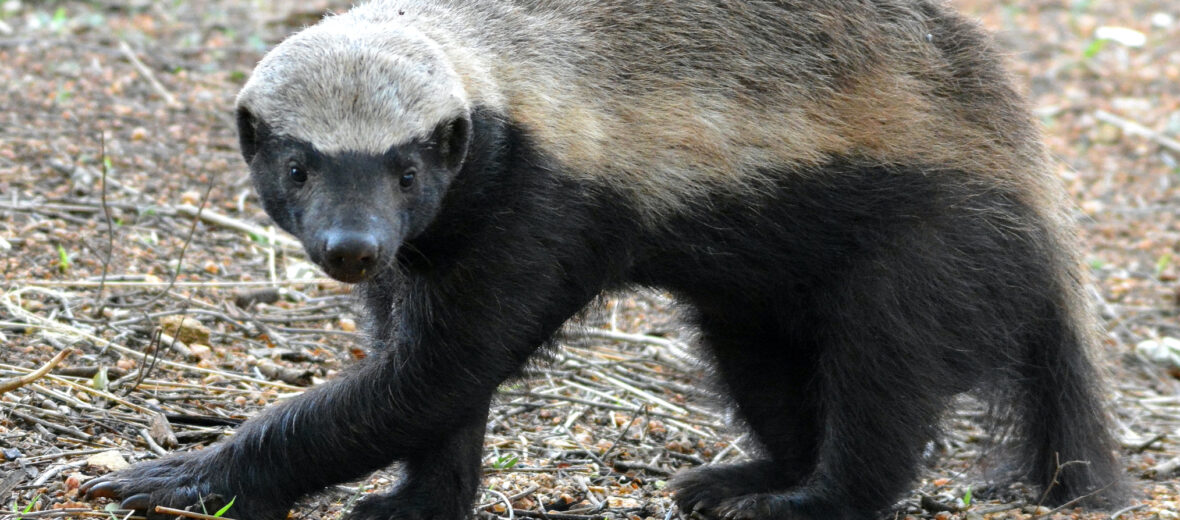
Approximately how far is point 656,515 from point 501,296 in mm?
1428

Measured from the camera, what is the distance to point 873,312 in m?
5.62

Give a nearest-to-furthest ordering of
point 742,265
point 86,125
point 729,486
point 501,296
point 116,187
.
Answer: point 501,296 → point 742,265 → point 729,486 → point 116,187 → point 86,125

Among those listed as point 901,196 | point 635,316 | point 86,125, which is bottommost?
point 86,125

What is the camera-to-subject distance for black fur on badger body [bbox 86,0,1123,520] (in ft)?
15.4

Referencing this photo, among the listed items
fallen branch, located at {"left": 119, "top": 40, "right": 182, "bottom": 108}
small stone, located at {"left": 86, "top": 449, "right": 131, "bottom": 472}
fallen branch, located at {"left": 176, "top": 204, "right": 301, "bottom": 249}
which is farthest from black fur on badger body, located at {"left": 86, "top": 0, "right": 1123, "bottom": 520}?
fallen branch, located at {"left": 119, "top": 40, "right": 182, "bottom": 108}

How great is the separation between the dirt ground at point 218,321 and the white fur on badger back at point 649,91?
2.86 ft

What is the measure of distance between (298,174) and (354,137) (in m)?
0.25

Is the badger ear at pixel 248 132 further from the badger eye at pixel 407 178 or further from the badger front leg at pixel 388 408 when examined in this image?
the badger front leg at pixel 388 408

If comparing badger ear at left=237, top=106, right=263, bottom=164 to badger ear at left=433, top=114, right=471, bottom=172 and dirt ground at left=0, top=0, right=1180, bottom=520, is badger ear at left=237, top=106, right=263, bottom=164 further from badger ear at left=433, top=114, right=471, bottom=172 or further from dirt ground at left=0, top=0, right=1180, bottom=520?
dirt ground at left=0, top=0, right=1180, bottom=520

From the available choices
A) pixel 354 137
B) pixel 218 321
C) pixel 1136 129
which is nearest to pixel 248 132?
pixel 354 137

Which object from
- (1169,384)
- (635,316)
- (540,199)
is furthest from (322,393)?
(1169,384)

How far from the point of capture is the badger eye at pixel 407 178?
4.61 meters

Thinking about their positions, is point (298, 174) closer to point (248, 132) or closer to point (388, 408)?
point (248, 132)

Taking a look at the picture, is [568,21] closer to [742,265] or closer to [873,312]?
[742,265]
